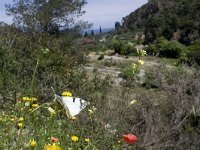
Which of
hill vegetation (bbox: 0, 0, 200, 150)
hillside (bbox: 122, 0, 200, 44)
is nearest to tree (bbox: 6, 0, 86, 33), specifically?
hill vegetation (bbox: 0, 0, 200, 150)

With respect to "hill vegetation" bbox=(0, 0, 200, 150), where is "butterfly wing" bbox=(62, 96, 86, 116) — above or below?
above

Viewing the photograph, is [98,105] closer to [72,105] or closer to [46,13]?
[72,105]

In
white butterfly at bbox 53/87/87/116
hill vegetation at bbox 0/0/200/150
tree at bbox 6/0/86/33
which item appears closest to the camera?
white butterfly at bbox 53/87/87/116

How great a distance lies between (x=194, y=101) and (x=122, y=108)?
1664mm

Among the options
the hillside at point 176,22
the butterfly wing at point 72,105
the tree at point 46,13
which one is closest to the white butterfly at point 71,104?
the butterfly wing at point 72,105

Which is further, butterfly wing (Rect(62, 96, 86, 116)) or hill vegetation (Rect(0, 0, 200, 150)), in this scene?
hill vegetation (Rect(0, 0, 200, 150))

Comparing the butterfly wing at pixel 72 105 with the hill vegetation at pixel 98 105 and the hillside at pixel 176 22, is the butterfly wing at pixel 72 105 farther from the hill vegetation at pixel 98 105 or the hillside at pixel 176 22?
the hillside at pixel 176 22

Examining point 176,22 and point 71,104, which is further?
point 176,22

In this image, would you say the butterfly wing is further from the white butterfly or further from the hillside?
the hillside

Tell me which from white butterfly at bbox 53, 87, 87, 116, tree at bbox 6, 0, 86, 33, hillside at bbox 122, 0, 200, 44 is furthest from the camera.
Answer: hillside at bbox 122, 0, 200, 44

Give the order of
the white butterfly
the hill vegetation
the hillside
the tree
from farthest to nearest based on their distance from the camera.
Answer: the hillside → the tree → the hill vegetation → the white butterfly

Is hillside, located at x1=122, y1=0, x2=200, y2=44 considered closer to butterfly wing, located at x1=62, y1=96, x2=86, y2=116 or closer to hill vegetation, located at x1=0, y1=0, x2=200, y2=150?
hill vegetation, located at x1=0, y1=0, x2=200, y2=150

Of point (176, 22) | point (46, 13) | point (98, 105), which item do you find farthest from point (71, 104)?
point (176, 22)

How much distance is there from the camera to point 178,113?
5855 millimetres
